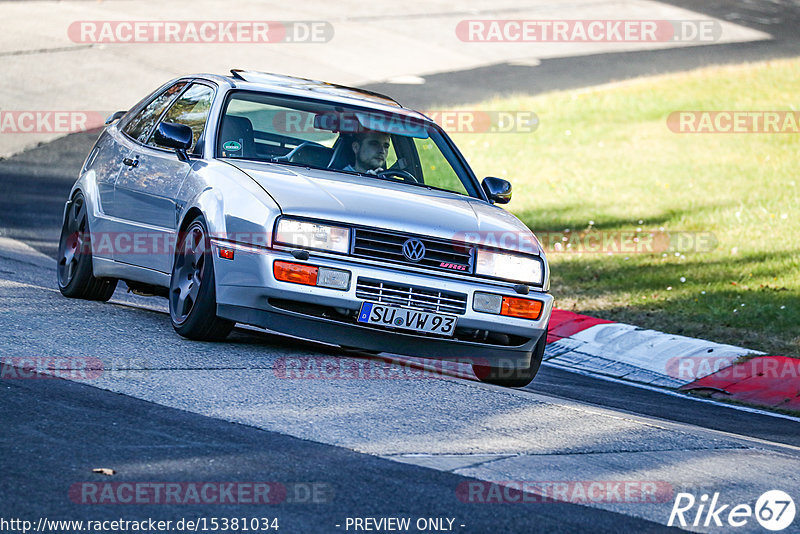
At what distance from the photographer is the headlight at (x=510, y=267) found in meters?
7.04

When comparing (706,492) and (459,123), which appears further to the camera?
(459,123)

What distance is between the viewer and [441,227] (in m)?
7.02

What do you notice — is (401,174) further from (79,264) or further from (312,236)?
(79,264)

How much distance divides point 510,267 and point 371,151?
1463 millimetres

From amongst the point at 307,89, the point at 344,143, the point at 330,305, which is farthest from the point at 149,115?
the point at 330,305

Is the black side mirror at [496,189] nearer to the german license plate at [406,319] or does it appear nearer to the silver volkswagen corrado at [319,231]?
the silver volkswagen corrado at [319,231]

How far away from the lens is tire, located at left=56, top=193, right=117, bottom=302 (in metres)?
8.72

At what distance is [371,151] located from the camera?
810cm

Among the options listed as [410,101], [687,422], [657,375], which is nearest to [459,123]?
→ [410,101]

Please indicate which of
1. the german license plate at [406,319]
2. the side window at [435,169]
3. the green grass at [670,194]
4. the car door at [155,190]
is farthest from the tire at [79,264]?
the green grass at [670,194]

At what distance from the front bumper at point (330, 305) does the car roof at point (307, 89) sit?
161cm

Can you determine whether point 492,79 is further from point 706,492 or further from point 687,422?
point 706,492

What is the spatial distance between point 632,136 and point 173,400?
16332 mm

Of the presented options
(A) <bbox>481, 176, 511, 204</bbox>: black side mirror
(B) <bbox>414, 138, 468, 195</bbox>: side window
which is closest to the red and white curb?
(A) <bbox>481, 176, 511, 204</bbox>: black side mirror
